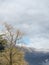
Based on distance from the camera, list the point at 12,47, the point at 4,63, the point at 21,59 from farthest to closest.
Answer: the point at 21,59, the point at 4,63, the point at 12,47

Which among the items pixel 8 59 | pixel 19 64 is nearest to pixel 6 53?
pixel 8 59

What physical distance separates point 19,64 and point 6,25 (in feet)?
31.0

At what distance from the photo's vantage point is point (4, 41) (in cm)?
4941

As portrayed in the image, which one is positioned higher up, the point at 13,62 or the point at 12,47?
the point at 12,47

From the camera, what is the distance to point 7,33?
47469 mm

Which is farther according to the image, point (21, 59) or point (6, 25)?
point (21, 59)

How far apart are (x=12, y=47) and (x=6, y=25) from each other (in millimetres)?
4080

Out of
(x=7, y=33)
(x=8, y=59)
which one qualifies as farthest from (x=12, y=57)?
(x=7, y=33)

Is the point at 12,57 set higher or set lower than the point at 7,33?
lower

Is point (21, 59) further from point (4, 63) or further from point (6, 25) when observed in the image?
point (6, 25)

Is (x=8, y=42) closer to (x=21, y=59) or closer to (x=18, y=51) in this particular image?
(x=18, y=51)

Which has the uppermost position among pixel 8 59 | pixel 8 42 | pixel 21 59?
pixel 8 42

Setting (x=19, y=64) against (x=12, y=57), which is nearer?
(x=12, y=57)

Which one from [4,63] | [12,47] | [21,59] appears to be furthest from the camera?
[21,59]
